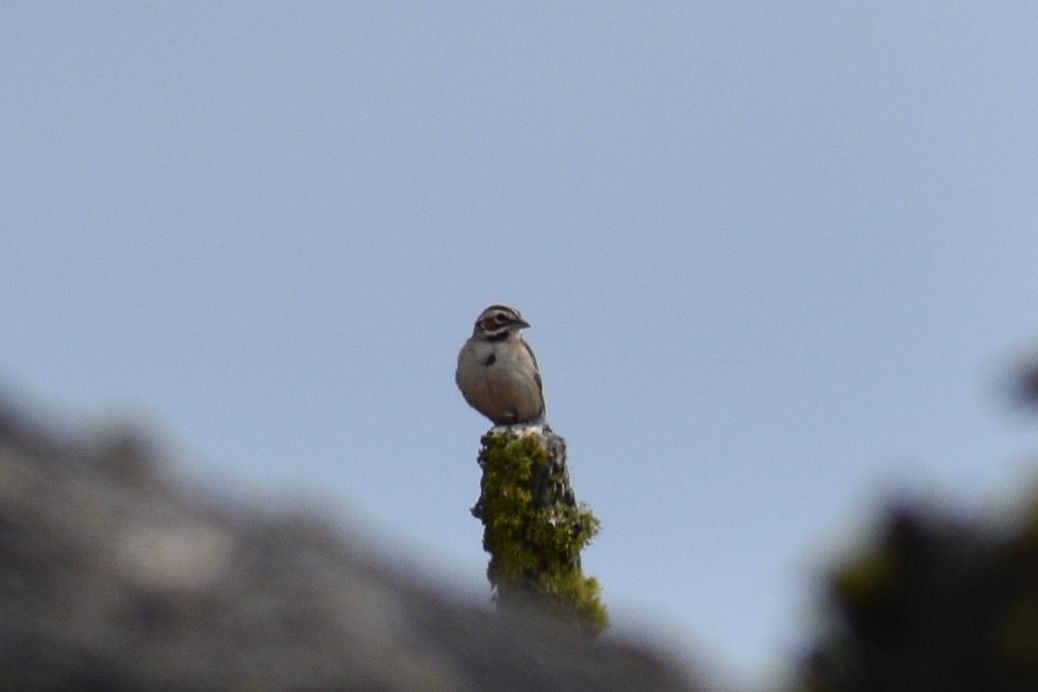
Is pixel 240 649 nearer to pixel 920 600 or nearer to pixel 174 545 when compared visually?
pixel 174 545

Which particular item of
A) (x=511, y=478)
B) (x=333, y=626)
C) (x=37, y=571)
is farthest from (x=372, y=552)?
(x=511, y=478)

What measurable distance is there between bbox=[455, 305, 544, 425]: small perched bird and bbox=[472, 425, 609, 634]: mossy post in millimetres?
2103

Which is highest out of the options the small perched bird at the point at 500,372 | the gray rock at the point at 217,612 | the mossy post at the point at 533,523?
the small perched bird at the point at 500,372

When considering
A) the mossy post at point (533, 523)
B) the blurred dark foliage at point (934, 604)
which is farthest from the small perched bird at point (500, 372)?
the blurred dark foliage at point (934, 604)

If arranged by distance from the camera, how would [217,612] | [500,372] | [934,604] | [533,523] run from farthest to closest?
1. [500,372]
2. [533,523]
3. [217,612]
4. [934,604]

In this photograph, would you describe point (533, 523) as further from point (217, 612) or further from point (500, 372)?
point (217, 612)

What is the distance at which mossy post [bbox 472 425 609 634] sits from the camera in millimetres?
16547

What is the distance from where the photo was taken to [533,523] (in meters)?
16.9

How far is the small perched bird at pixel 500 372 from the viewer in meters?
19.6

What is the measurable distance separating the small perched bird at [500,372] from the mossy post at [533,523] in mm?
2103

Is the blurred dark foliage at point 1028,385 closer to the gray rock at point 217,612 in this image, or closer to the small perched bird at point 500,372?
the gray rock at point 217,612

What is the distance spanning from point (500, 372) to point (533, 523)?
3.22 meters

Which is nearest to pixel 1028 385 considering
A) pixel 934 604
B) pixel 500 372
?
pixel 934 604

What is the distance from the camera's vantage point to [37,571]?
4629mm
